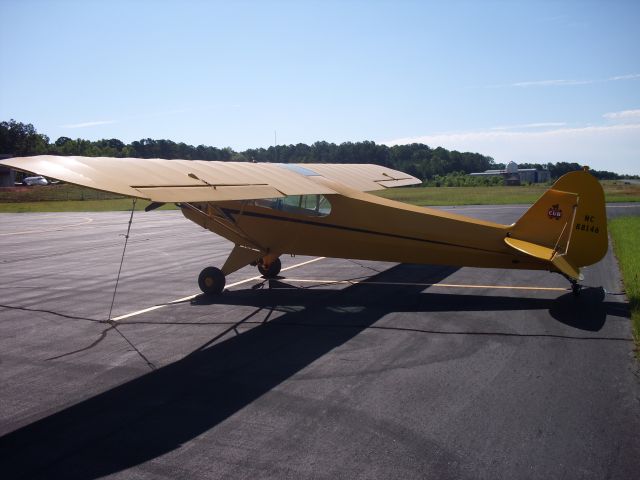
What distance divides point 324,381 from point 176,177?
14.8 ft

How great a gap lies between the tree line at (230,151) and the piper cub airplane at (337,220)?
147ft

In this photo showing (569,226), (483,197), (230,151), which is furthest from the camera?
(230,151)

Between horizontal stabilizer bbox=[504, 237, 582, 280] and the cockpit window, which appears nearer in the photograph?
horizontal stabilizer bbox=[504, 237, 582, 280]

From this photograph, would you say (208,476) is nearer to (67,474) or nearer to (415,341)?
(67,474)

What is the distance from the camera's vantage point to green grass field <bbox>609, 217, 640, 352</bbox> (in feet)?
30.6

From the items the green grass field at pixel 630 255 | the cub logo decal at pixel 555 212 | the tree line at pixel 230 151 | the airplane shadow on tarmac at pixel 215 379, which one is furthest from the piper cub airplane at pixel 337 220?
the tree line at pixel 230 151

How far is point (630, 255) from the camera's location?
15352 mm

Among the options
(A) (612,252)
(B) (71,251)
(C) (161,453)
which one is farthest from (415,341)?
(B) (71,251)

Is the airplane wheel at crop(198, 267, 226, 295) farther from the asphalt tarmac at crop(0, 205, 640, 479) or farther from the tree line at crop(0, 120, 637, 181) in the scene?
the tree line at crop(0, 120, 637, 181)

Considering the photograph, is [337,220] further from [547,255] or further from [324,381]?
[324,381]

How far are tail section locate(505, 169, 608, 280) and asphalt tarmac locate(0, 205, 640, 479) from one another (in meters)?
0.92

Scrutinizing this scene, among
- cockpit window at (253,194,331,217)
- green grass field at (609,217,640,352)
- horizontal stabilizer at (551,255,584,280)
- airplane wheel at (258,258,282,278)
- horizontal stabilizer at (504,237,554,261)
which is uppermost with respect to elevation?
cockpit window at (253,194,331,217)

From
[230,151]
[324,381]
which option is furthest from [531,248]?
[230,151]

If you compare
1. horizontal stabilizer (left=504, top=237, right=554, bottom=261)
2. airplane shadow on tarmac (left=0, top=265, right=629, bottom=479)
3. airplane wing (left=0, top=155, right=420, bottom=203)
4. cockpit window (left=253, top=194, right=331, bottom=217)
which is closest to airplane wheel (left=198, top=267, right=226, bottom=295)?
airplane shadow on tarmac (left=0, top=265, right=629, bottom=479)
